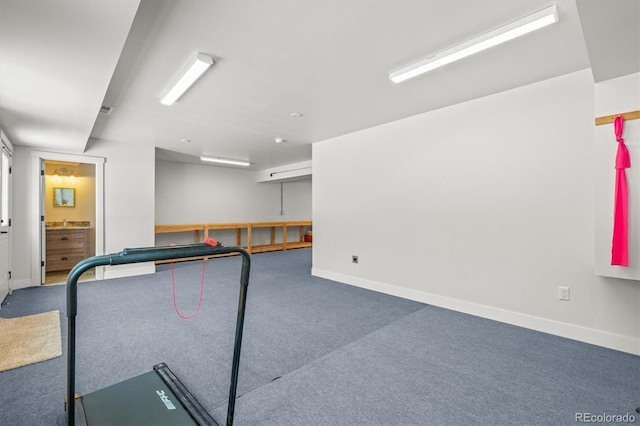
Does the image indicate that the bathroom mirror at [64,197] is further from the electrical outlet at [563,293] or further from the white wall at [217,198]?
the electrical outlet at [563,293]

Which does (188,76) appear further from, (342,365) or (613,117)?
(613,117)

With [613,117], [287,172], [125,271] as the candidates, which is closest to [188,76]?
[613,117]

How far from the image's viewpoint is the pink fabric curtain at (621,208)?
2.32m

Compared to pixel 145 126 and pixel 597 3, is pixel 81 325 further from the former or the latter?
pixel 597 3

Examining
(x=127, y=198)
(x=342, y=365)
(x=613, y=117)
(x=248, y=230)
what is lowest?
(x=342, y=365)

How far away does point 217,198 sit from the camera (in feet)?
27.7

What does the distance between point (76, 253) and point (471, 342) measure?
7311 mm

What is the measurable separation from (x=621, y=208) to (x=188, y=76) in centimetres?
384

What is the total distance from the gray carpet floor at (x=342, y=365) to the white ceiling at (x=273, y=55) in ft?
7.53

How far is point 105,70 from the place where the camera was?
2303mm

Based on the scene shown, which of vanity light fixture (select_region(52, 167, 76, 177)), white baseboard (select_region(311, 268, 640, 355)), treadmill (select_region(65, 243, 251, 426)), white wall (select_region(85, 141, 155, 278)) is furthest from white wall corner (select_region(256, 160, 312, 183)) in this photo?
treadmill (select_region(65, 243, 251, 426))

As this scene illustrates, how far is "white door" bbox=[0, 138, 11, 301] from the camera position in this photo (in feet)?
12.4

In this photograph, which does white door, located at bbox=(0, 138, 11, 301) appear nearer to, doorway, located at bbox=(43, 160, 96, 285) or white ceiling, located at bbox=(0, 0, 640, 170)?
white ceiling, located at bbox=(0, 0, 640, 170)

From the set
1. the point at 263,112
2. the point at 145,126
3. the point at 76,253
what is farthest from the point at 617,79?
the point at 76,253
